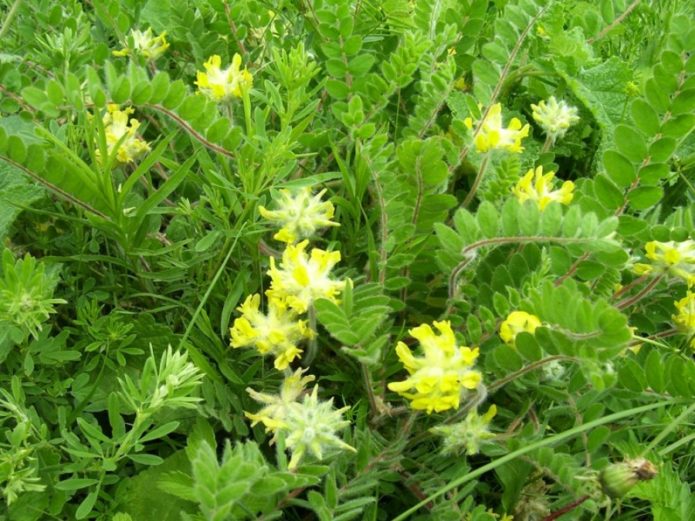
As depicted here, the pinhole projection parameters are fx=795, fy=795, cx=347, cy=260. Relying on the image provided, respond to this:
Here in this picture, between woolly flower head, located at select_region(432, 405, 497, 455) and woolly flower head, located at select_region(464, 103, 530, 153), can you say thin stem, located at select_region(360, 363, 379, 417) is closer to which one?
woolly flower head, located at select_region(432, 405, 497, 455)

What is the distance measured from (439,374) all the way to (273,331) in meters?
0.30

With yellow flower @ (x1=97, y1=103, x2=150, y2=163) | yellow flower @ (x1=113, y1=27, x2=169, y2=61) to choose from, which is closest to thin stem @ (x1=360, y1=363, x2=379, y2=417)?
yellow flower @ (x1=97, y1=103, x2=150, y2=163)

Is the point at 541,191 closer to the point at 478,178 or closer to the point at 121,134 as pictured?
the point at 478,178

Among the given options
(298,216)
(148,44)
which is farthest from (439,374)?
(148,44)

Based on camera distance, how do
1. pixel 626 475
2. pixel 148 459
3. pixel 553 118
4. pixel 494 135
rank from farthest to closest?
pixel 553 118 < pixel 494 135 < pixel 148 459 < pixel 626 475

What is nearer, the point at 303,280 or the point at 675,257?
the point at 303,280

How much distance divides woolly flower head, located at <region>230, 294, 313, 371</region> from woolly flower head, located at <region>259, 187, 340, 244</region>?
14cm

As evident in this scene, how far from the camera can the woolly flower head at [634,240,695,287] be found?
4.82 feet

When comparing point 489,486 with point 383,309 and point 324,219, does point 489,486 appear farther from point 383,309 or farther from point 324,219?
point 324,219

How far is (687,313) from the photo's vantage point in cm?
155

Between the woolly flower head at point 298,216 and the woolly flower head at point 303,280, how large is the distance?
0.10 m

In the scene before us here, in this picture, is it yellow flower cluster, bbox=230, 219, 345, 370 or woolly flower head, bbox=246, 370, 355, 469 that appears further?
yellow flower cluster, bbox=230, 219, 345, 370

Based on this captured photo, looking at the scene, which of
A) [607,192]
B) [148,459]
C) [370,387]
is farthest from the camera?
[607,192]

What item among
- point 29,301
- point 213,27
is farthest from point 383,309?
point 213,27
